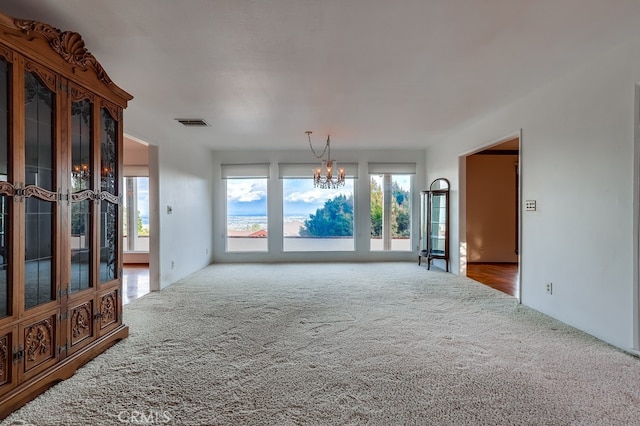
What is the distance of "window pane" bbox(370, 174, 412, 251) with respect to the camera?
25.0 ft

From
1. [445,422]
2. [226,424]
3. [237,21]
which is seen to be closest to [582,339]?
[445,422]

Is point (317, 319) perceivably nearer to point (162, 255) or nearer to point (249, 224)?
point (162, 255)

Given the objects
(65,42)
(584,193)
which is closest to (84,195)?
(65,42)

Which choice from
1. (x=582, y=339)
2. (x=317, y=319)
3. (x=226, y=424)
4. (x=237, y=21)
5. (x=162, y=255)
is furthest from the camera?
(x=162, y=255)

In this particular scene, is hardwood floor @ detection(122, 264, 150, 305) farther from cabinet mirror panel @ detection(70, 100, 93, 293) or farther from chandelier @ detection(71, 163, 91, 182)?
chandelier @ detection(71, 163, 91, 182)

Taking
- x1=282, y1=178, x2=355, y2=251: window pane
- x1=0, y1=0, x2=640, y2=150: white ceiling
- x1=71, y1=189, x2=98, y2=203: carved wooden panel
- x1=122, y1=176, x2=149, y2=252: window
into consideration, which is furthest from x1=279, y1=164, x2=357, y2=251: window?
x1=71, y1=189, x2=98, y2=203: carved wooden panel

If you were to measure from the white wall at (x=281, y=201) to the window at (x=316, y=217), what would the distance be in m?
0.16

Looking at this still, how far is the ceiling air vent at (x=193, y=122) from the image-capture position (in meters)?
4.93

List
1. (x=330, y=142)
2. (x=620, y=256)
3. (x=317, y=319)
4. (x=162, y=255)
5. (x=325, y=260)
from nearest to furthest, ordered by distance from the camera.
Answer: (x=620, y=256) < (x=317, y=319) < (x=162, y=255) < (x=330, y=142) < (x=325, y=260)

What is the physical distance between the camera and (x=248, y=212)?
7.63 metres

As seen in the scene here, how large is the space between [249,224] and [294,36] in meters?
5.55

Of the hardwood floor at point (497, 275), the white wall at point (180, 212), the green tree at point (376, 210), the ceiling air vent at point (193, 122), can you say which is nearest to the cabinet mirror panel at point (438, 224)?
the hardwood floor at point (497, 275)

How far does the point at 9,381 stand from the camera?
6.35 ft

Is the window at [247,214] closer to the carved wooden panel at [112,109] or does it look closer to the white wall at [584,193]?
the carved wooden panel at [112,109]
